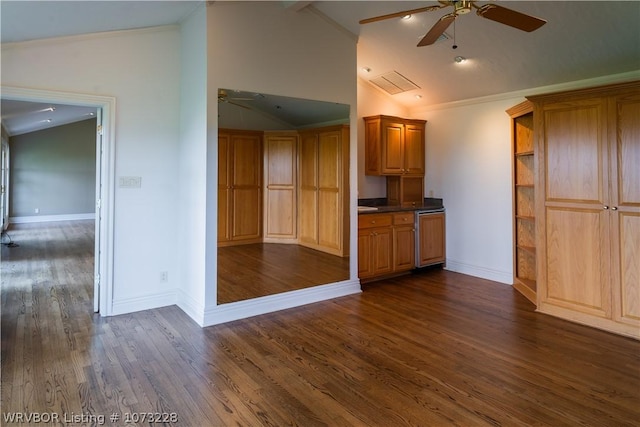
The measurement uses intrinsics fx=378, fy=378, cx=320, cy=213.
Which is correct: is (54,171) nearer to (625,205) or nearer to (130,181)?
(130,181)

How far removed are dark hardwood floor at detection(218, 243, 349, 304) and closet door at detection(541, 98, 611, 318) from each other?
219 cm

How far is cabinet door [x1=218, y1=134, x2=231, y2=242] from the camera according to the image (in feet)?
13.3

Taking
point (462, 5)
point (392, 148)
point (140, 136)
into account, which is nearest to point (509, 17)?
point (462, 5)

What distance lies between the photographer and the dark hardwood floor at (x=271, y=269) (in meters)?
3.96

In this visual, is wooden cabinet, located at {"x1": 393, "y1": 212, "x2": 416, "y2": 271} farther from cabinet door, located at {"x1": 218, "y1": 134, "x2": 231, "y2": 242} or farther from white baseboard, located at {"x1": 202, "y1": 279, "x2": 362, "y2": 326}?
cabinet door, located at {"x1": 218, "y1": 134, "x2": 231, "y2": 242}

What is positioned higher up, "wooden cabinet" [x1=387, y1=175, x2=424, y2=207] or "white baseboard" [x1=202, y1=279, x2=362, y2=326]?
"wooden cabinet" [x1=387, y1=175, x2=424, y2=207]

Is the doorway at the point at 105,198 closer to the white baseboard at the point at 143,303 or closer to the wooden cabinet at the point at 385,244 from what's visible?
the white baseboard at the point at 143,303

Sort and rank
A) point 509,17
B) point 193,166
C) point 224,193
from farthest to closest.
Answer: point 224,193 → point 193,166 → point 509,17

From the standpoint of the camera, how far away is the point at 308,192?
188 inches

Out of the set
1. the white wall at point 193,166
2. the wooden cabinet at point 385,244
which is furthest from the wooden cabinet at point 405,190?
the white wall at point 193,166

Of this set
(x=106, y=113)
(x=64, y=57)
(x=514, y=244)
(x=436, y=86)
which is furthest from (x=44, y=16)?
(x=514, y=244)

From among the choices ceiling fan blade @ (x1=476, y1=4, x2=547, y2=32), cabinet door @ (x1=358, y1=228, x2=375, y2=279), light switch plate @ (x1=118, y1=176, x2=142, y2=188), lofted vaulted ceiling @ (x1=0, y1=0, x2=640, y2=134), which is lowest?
cabinet door @ (x1=358, y1=228, x2=375, y2=279)

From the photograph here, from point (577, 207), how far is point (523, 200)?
1.31 metres

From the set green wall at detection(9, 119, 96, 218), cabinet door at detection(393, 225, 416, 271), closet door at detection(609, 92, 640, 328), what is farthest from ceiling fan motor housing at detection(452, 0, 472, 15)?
green wall at detection(9, 119, 96, 218)
